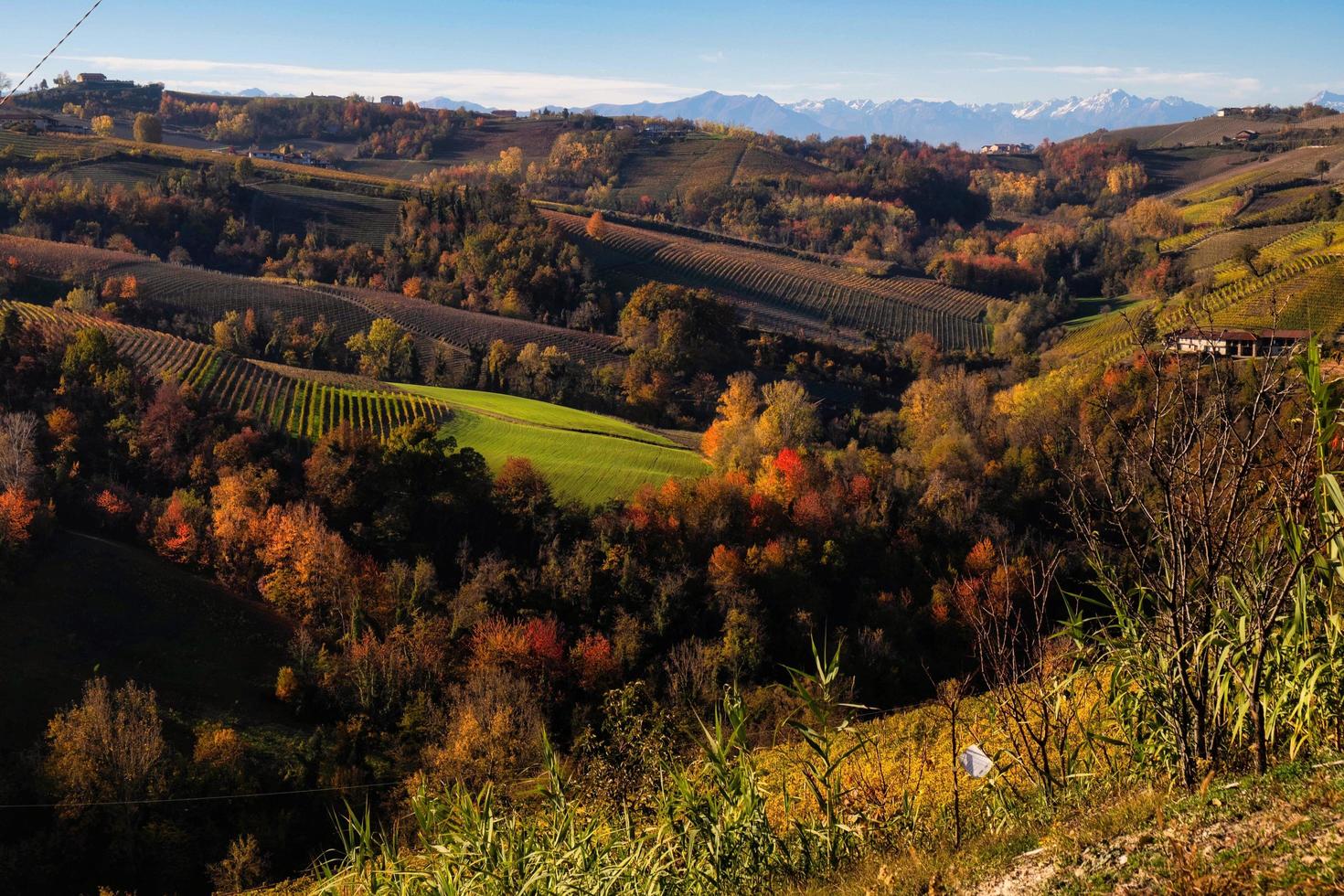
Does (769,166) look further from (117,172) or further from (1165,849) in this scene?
(1165,849)

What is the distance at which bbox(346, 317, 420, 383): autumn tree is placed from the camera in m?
59.7

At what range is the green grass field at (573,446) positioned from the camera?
42844 mm

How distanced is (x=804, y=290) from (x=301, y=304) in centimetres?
4915

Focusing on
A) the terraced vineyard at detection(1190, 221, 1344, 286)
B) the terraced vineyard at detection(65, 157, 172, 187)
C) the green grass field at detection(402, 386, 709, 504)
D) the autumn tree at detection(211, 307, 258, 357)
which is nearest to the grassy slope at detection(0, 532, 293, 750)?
the green grass field at detection(402, 386, 709, 504)

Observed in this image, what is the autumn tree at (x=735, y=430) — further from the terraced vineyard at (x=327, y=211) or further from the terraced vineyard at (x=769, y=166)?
the terraced vineyard at (x=769, y=166)

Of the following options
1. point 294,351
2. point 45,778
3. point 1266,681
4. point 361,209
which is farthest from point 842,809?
point 361,209

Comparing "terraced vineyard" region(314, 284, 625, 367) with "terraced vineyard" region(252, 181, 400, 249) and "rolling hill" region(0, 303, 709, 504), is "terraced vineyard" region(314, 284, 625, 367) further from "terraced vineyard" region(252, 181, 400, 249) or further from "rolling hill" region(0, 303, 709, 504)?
"terraced vineyard" region(252, 181, 400, 249)

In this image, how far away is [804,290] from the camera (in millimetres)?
95312

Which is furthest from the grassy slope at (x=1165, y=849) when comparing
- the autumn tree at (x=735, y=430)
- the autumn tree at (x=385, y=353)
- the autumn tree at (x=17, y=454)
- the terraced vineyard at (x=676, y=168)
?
the terraced vineyard at (x=676, y=168)

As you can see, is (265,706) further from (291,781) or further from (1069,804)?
(1069,804)

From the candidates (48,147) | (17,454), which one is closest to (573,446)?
(17,454)

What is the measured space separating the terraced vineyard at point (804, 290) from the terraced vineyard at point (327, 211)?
1772cm

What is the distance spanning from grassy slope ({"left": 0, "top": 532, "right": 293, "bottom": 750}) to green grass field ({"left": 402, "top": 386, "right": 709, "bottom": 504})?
1471cm

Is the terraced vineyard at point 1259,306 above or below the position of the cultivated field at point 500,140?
below
